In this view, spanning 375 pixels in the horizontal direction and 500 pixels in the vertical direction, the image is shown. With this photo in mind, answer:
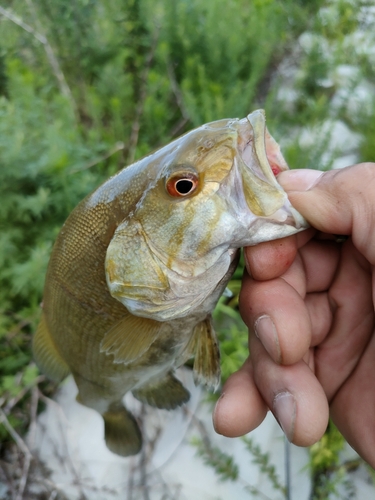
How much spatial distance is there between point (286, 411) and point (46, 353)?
69 centimetres

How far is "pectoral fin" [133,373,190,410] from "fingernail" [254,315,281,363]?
409 millimetres

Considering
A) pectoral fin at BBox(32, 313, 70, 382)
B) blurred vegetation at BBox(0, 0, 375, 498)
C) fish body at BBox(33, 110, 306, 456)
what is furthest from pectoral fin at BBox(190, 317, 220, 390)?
blurred vegetation at BBox(0, 0, 375, 498)

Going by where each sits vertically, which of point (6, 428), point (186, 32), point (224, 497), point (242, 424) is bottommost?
point (224, 497)

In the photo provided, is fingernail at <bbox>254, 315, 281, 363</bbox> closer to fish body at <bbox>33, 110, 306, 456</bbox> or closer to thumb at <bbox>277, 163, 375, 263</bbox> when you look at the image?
fish body at <bbox>33, 110, 306, 456</bbox>

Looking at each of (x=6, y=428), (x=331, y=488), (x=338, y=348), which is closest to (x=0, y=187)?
(x=6, y=428)

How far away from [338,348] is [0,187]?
1446 millimetres

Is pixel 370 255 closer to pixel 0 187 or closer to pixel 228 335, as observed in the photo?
pixel 228 335

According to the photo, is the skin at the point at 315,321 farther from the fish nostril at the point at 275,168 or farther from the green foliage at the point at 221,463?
the green foliage at the point at 221,463

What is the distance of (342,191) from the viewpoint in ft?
2.44

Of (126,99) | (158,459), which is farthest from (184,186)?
(126,99)

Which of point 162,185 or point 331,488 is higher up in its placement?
point 162,185

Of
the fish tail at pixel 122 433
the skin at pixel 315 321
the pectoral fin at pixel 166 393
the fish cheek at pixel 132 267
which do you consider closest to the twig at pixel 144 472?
the fish tail at pixel 122 433

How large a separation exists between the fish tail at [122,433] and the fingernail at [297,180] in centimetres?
90

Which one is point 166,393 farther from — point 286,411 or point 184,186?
Result: point 184,186
